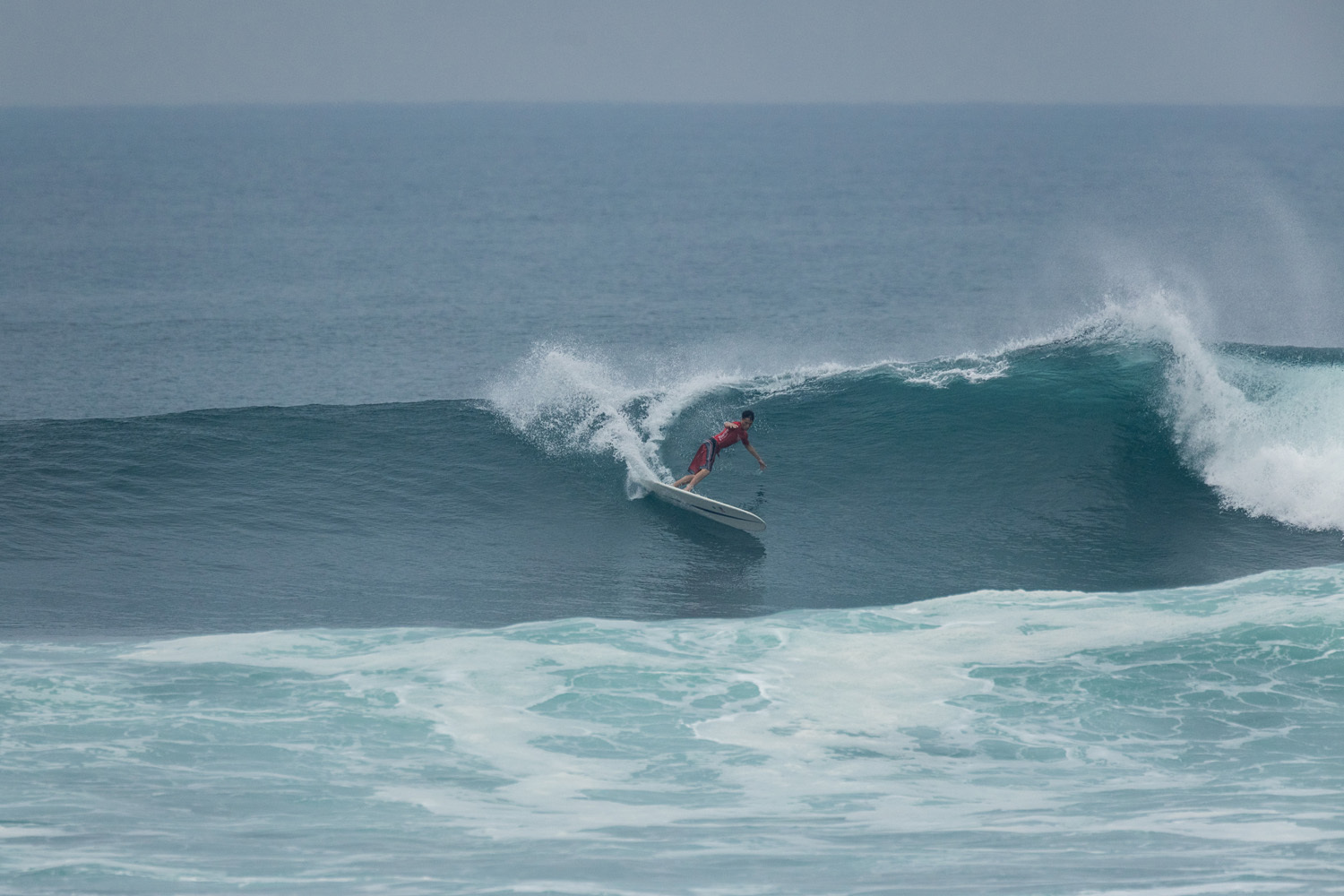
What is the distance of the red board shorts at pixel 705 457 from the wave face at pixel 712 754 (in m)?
3.54

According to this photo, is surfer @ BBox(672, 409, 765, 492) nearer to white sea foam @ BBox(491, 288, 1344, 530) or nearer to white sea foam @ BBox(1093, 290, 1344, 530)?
white sea foam @ BBox(491, 288, 1344, 530)

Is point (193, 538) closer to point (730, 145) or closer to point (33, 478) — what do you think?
point (33, 478)

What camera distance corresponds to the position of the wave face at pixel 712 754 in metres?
9.16

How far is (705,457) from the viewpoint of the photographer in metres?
17.3

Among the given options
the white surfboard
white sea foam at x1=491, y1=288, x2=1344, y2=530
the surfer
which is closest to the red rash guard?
the surfer

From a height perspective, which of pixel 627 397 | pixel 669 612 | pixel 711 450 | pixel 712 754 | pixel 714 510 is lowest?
pixel 712 754

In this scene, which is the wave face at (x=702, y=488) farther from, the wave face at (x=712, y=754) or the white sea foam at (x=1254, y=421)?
the wave face at (x=712, y=754)

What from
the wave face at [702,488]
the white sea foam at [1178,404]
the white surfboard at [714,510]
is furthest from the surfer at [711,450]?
the white sea foam at [1178,404]

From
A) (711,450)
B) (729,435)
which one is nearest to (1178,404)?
(729,435)

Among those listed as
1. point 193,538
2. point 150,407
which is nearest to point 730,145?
point 150,407

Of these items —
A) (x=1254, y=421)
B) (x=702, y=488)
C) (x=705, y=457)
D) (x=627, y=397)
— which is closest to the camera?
(x=705, y=457)

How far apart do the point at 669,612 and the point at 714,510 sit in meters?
2.75

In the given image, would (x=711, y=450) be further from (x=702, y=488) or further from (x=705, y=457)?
(x=702, y=488)

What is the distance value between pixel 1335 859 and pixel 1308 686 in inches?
132
